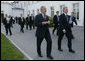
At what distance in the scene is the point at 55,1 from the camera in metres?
36.7

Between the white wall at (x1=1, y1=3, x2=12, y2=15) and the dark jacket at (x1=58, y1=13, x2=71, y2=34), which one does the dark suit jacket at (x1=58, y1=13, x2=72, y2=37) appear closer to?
the dark jacket at (x1=58, y1=13, x2=71, y2=34)

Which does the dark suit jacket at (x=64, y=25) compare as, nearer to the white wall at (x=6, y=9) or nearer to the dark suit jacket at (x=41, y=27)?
the dark suit jacket at (x=41, y=27)

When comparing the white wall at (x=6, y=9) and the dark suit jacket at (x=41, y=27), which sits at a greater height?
the dark suit jacket at (x=41, y=27)

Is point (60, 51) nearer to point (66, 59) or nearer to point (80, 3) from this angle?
point (66, 59)

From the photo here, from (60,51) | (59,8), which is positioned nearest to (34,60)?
(60,51)

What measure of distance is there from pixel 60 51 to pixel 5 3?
56.5 m

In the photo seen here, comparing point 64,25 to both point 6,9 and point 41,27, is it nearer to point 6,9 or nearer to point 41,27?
point 41,27

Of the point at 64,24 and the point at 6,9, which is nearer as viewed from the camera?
the point at 64,24

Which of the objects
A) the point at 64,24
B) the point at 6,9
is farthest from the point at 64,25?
the point at 6,9

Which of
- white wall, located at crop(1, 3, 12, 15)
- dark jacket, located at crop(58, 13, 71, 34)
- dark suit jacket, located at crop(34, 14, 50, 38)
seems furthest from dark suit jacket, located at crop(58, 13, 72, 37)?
white wall, located at crop(1, 3, 12, 15)

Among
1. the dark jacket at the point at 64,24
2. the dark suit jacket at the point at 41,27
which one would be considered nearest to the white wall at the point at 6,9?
the dark jacket at the point at 64,24

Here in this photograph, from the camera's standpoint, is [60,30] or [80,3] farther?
[80,3]

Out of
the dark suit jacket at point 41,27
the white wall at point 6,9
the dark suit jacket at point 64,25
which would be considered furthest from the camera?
the white wall at point 6,9

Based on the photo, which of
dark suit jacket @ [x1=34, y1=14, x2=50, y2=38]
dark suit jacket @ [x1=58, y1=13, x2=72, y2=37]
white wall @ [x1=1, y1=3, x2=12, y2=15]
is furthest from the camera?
white wall @ [x1=1, y1=3, x2=12, y2=15]
